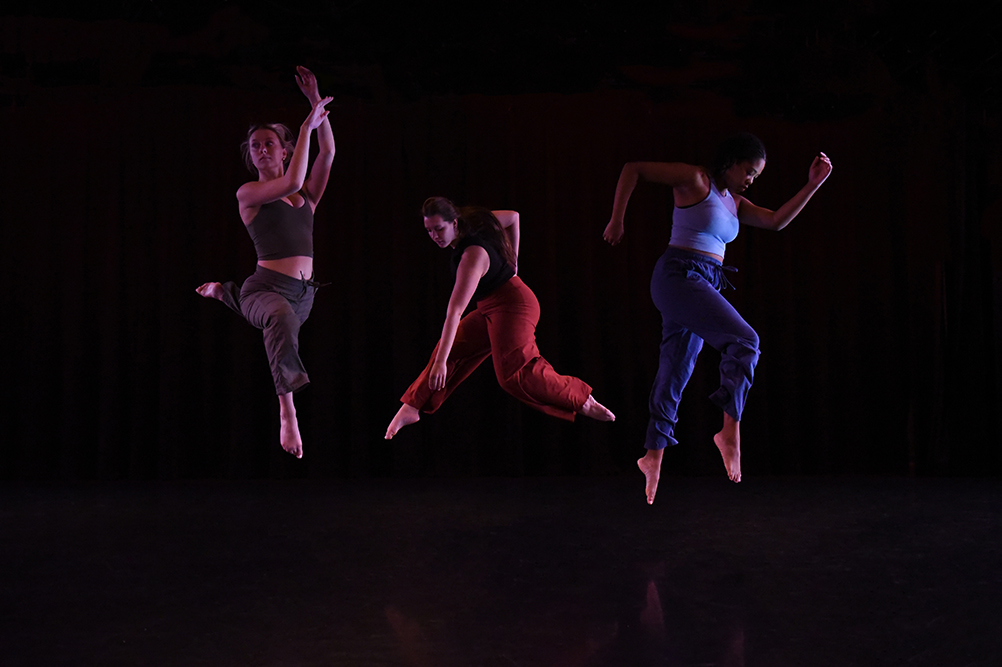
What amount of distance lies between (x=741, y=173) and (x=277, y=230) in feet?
5.84

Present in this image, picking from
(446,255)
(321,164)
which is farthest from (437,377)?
(446,255)

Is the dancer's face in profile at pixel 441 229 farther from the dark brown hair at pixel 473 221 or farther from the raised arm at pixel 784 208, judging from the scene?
the raised arm at pixel 784 208

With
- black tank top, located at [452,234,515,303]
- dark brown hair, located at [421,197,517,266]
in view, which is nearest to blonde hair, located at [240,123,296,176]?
dark brown hair, located at [421,197,517,266]

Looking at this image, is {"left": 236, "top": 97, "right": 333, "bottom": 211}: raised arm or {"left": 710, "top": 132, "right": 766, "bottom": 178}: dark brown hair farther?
{"left": 710, "top": 132, "right": 766, "bottom": 178}: dark brown hair

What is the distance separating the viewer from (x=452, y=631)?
257 cm

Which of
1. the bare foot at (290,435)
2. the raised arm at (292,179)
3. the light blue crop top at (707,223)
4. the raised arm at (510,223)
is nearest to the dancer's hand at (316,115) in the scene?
the raised arm at (292,179)

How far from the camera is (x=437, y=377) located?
119 inches

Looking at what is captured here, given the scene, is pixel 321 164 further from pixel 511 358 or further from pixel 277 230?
pixel 511 358

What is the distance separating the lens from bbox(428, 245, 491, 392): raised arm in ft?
9.60

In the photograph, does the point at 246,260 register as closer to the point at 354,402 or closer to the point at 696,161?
the point at 354,402

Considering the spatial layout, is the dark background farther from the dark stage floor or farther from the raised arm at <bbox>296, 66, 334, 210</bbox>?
the raised arm at <bbox>296, 66, 334, 210</bbox>

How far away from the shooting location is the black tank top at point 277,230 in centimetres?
300

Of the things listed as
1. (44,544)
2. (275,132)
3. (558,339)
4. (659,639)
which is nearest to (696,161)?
(558,339)

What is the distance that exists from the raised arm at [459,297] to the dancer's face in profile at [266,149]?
784mm
